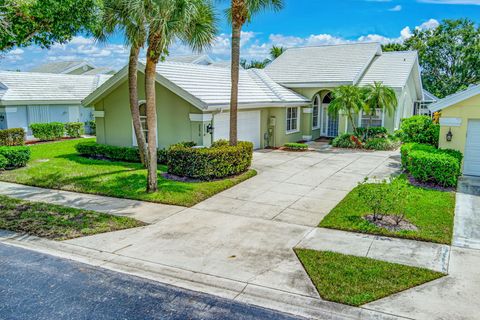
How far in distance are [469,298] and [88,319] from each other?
590 cm

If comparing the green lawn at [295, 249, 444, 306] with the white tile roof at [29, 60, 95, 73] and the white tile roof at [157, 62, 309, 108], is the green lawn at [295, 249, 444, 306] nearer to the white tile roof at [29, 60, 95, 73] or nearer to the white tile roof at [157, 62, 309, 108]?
the white tile roof at [157, 62, 309, 108]

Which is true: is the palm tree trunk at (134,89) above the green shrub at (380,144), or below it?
above

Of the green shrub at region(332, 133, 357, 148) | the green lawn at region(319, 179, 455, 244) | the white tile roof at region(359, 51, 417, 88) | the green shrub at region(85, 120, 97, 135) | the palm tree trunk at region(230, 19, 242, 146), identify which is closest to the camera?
the green lawn at region(319, 179, 455, 244)

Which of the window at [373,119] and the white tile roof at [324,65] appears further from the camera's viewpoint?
the white tile roof at [324,65]

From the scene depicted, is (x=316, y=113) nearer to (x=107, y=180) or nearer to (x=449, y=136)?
(x=449, y=136)

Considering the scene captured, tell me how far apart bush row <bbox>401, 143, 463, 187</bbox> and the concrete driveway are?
1.83 meters

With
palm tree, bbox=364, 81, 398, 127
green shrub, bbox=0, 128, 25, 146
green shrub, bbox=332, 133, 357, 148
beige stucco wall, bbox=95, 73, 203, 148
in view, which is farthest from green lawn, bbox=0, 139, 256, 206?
palm tree, bbox=364, 81, 398, 127

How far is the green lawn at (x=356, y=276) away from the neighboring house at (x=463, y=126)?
29.6 feet

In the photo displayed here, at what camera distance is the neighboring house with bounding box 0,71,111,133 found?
83.6 feet

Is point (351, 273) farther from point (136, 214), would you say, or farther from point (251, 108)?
point (251, 108)

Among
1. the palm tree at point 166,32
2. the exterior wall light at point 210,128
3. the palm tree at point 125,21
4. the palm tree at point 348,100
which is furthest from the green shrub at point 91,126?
the palm tree at point 166,32

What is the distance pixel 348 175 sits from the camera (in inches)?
590

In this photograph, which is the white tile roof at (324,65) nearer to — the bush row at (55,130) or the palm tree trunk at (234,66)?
the palm tree trunk at (234,66)

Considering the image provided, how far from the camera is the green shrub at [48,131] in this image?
2545cm
